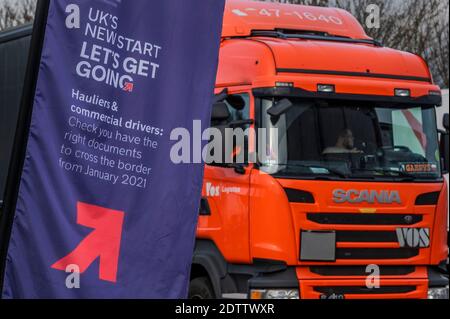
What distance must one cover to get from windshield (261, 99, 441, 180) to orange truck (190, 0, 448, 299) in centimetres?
1

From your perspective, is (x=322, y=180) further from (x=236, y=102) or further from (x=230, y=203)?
(x=236, y=102)

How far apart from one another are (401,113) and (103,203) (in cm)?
625

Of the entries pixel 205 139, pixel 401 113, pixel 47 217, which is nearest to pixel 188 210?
pixel 205 139

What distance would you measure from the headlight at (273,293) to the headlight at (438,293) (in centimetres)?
160

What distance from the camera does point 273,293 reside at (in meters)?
9.22

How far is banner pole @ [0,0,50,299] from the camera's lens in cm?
406

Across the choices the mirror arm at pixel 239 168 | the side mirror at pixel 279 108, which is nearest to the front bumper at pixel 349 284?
the mirror arm at pixel 239 168

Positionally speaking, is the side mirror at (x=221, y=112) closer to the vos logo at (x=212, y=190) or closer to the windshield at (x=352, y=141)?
the windshield at (x=352, y=141)

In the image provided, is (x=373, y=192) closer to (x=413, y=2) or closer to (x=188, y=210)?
(x=413, y=2)

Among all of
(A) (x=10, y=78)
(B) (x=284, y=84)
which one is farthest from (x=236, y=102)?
(A) (x=10, y=78)

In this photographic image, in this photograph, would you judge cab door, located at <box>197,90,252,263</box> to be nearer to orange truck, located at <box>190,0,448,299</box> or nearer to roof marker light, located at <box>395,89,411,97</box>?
orange truck, located at <box>190,0,448,299</box>

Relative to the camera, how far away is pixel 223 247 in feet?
31.6

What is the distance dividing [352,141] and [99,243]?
571cm

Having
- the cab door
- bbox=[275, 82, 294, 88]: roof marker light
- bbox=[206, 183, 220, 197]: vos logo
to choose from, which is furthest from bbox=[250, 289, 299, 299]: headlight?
bbox=[275, 82, 294, 88]: roof marker light
